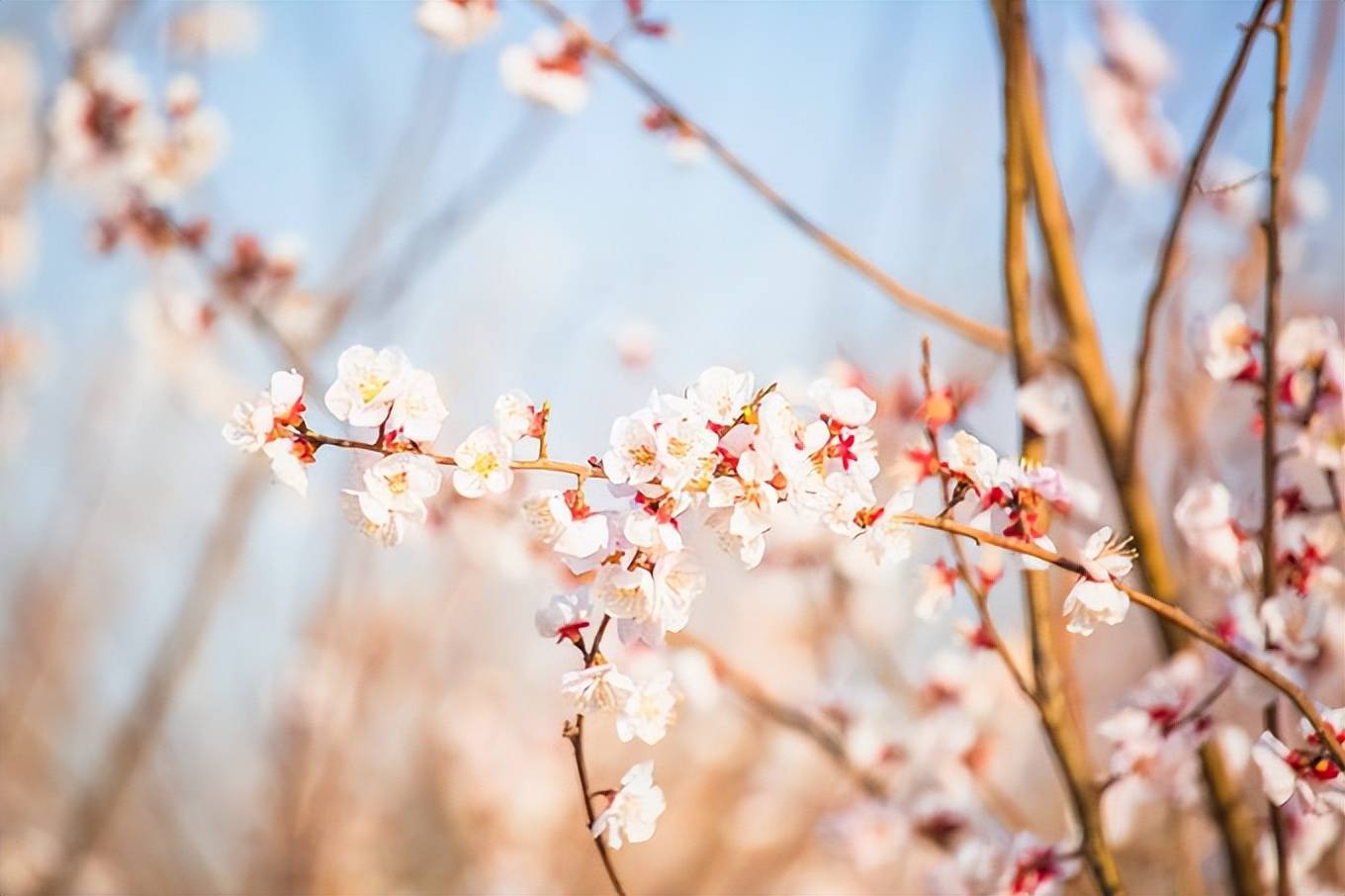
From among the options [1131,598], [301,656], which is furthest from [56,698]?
[1131,598]

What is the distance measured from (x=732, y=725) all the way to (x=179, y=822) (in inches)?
77.0

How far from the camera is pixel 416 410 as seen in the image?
785 mm

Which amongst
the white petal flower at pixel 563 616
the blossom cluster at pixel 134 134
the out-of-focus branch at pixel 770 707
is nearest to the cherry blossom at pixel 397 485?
the white petal flower at pixel 563 616

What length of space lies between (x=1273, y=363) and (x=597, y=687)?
71 centimetres

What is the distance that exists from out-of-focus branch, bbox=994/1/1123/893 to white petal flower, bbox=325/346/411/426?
0.62 meters

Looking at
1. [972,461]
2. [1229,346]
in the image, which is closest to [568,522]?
[972,461]

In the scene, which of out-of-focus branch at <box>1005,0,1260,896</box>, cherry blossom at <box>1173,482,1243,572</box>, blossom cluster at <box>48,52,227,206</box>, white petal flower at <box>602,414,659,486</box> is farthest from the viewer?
blossom cluster at <box>48,52,227,206</box>

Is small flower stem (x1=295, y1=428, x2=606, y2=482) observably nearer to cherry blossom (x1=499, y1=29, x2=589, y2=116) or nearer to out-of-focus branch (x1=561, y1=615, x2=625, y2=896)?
out-of-focus branch (x1=561, y1=615, x2=625, y2=896)

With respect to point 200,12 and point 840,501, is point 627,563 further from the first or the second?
point 200,12

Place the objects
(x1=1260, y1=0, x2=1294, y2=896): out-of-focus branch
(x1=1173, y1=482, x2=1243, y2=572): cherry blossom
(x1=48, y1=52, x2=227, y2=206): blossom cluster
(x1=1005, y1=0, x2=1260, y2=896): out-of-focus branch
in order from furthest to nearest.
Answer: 1. (x1=48, y1=52, x2=227, y2=206): blossom cluster
2. (x1=1005, y1=0, x2=1260, y2=896): out-of-focus branch
3. (x1=1173, y1=482, x2=1243, y2=572): cherry blossom
4. (x1=1260, y1=0, x2=1294, y2=896): out-of-focus branch

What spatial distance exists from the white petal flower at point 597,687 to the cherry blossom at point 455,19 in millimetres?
880

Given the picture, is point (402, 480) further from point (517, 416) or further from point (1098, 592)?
point (1098, 592)

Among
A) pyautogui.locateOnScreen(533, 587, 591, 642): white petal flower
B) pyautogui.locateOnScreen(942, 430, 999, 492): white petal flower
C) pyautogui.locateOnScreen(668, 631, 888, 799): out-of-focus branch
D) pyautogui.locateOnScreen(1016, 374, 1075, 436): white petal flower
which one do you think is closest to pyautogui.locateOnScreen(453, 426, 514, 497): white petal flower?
pyautogui.locateOnScreen(533, 587, 591, 642): white petal flower

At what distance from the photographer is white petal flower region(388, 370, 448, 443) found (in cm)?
78
